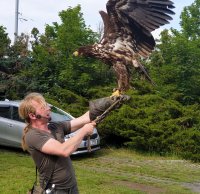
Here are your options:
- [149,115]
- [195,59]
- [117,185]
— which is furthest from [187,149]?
[117,185]

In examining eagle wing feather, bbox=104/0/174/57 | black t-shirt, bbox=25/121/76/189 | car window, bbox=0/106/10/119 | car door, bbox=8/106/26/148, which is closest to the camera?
black t-shirt, bbox=25/121/76/189

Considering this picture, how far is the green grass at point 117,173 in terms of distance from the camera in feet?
26.5

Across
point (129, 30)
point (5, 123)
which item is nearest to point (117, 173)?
point (5, 123)

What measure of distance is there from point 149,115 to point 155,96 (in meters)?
0.62

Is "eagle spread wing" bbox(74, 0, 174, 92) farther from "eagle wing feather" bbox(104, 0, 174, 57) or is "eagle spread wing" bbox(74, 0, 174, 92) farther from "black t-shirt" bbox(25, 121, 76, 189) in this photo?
"black t-shirt" bbox(25, 121, 76, 189)

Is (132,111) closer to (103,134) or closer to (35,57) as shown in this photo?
(103,134)

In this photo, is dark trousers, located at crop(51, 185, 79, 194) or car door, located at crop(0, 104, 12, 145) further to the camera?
car door, located at crop(0, 104, 12, 145)

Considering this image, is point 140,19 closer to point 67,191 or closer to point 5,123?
point 67,191

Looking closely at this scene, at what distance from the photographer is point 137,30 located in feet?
12.5

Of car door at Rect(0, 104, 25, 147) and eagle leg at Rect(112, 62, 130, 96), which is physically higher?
eagle leg at Rect(112, 62, 130, 96)

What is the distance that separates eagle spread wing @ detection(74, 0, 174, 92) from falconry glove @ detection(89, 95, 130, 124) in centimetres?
27

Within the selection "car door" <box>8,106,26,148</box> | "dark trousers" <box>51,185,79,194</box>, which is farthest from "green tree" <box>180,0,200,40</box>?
"dark trousers" <box>51,185,79,194</box>

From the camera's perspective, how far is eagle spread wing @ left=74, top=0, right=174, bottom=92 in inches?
146

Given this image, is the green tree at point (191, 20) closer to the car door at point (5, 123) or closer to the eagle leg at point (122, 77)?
the car door at point (5, 123)
